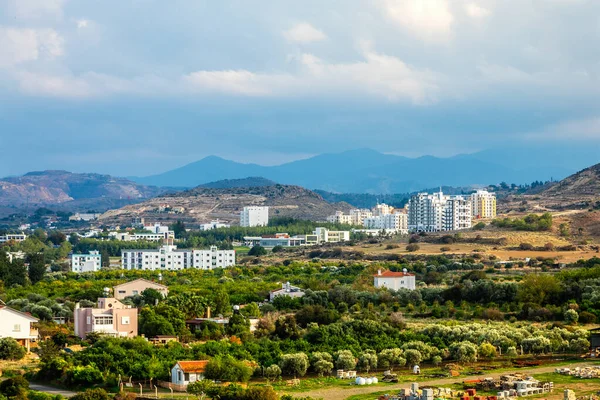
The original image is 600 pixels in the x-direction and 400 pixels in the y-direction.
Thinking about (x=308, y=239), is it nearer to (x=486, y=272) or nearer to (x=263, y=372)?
Result: (x=486, y=272)

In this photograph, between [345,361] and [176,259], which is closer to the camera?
[345,361]

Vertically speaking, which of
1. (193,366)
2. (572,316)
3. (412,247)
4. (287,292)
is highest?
(412,247)

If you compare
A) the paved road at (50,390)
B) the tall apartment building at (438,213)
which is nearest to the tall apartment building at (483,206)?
the tall apartment building at (438,213)

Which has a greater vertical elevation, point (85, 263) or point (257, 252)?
point (257, 252)

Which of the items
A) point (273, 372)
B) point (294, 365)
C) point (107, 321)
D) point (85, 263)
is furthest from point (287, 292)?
point (85, 263)

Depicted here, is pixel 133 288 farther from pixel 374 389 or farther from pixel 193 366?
pixel 374 389

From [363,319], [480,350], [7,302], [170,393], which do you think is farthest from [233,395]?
[7,302]

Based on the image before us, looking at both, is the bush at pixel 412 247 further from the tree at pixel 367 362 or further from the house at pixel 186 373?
the house at pixel 186 373
